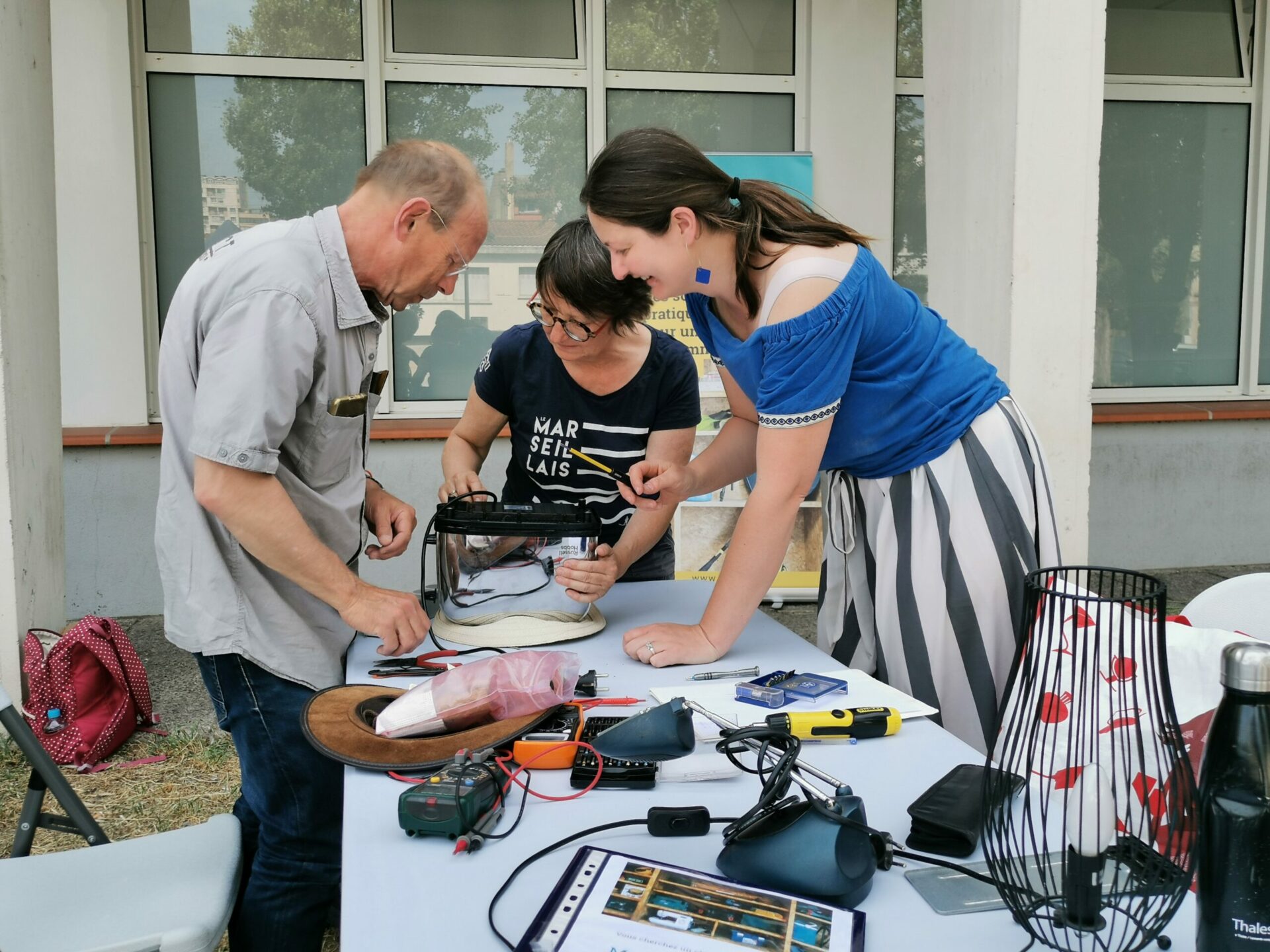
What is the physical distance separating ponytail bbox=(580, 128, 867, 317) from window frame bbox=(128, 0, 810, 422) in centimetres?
370

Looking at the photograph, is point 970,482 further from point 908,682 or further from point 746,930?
point 746,930

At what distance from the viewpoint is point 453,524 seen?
1.83m

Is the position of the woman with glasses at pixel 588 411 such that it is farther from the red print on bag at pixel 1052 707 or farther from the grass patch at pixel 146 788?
the grass patch at pixel 146 788

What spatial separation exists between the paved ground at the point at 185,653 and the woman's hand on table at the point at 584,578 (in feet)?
5.56

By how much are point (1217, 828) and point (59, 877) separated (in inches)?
65.5

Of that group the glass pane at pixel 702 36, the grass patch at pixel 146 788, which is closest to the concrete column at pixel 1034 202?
the glass pane at pixel 702 36

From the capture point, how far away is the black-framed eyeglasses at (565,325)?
2.06 m

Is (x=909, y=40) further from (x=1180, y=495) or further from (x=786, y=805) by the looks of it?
(x=786, y=805)

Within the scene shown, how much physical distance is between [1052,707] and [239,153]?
202 inches

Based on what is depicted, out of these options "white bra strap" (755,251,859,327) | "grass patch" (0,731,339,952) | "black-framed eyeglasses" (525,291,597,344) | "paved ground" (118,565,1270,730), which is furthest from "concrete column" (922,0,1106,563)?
"grass patch" (0,731,339,952)

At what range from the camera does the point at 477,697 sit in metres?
1.35

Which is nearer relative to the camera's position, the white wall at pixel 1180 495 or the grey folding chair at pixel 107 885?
the grey folding chair at pixel 107 885

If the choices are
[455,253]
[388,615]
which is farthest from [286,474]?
[455,253]

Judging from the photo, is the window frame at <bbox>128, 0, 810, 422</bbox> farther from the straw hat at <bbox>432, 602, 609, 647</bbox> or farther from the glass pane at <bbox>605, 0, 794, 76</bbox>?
the straw hat at <bbox>432, 602, 609, 647</bbox>
